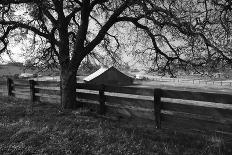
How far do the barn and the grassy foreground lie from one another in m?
35.6

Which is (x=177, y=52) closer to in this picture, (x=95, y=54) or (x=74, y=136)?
(x=95, y=54)

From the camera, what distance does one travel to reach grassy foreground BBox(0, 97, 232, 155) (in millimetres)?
5652

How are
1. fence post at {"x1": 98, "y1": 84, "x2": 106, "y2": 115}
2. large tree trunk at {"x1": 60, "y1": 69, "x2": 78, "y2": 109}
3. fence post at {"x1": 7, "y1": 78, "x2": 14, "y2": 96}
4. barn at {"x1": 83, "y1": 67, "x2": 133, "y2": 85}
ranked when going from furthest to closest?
barn at {"x1": 83, "y1": 67, "x2": 133, "y2": 85}, fence post at {"x1": 7, "y1": 78, "x2": 14, "y2": 96}, large tree trunk at {"x1": 60, "y1": 69, "x2": 78, "y2": 109}, fence post at {"x1": 98, "y1": 84, "x2": 106, "y2": 115}

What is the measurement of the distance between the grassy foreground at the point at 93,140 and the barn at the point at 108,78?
35604 millimetres

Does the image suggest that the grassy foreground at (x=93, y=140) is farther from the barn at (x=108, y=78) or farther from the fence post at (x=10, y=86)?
the barn at (x=108, y=78)

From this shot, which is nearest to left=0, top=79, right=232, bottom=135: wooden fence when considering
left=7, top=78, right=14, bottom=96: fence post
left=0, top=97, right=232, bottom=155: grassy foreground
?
left=0, top=97, right=232, bottom=155: grassy foreground

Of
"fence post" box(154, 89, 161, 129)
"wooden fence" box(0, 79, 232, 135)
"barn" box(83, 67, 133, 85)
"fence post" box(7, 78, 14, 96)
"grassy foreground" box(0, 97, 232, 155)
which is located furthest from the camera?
"barn" box(83, 67, 133, 85)

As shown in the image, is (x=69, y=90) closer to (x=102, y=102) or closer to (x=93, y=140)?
(x=102, y=102)

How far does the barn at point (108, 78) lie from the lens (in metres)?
45.5

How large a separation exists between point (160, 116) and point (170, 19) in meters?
3.31

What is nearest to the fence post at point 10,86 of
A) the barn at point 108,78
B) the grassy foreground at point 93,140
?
the grassy foreground at point 93,140

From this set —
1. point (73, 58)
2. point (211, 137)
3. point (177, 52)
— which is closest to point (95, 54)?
point (73, 58)

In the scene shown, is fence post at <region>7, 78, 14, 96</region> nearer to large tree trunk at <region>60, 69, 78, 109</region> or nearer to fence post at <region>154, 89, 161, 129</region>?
large tree trunk at <region>60, 69, 78, 109</region>

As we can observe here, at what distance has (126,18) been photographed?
34.9 feet
